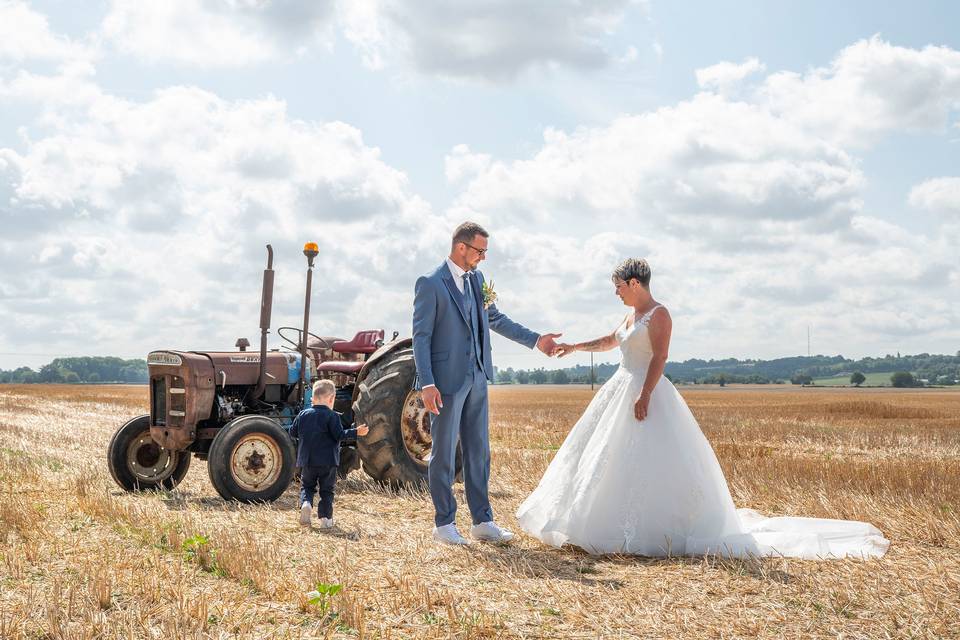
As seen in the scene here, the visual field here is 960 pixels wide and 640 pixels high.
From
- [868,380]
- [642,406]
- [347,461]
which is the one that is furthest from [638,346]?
[868,380]

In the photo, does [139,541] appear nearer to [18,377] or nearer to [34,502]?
[34,502]

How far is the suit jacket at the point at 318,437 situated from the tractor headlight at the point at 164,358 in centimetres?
204

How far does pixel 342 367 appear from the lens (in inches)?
351

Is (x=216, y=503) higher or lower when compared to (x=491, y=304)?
lower

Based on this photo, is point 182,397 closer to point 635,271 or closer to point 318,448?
point 318,448

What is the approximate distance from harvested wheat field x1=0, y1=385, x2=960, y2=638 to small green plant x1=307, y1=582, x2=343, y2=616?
0.06 feet

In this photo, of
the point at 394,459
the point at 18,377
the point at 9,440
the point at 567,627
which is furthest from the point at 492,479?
the point at 18,377

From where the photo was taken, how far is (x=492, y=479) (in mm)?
8664

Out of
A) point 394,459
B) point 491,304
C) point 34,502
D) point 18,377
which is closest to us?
point 491,304

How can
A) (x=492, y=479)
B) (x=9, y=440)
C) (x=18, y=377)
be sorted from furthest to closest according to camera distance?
(x=18, y=377) < (x=9, y=440) < (x=492, y=479)

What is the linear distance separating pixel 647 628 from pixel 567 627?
35 cm

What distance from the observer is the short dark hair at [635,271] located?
5562 millimetres

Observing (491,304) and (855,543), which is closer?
(855,543)

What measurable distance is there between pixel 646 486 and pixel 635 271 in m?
1.40
